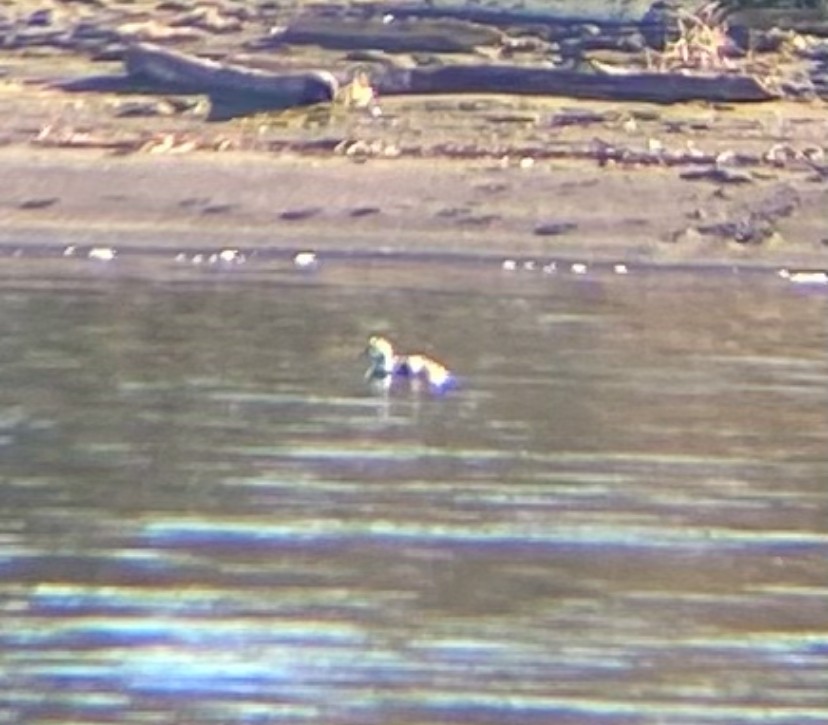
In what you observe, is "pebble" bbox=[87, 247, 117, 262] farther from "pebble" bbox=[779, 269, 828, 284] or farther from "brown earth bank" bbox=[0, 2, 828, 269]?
"pebble" bbox=[779, 269, 828, 284]

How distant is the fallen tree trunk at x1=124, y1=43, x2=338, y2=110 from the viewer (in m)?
16.9

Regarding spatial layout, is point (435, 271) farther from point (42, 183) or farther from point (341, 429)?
point (341, 429)

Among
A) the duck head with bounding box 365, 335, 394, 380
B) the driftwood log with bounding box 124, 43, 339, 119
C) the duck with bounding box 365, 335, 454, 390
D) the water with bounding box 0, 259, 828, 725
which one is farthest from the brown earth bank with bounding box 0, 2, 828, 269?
the duck with bounding box 365, 335, 454, 390

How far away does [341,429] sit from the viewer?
11.5 m

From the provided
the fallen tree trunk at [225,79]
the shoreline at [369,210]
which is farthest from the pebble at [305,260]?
the fallen tree trunk at [225,79]

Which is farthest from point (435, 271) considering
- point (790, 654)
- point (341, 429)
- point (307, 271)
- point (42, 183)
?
point (790, 654)

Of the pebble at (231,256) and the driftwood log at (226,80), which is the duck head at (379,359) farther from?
the driftwood log at (226,80)

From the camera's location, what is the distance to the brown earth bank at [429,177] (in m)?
15.3

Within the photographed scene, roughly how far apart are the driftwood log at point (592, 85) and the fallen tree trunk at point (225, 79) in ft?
1.23

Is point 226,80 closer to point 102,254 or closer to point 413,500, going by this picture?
point 102,254

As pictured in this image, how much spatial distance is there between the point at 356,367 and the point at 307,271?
2259 mm

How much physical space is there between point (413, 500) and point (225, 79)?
23.3 feet

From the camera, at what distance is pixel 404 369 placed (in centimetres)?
1244

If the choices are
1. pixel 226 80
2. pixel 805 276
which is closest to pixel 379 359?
pixel 805 276
